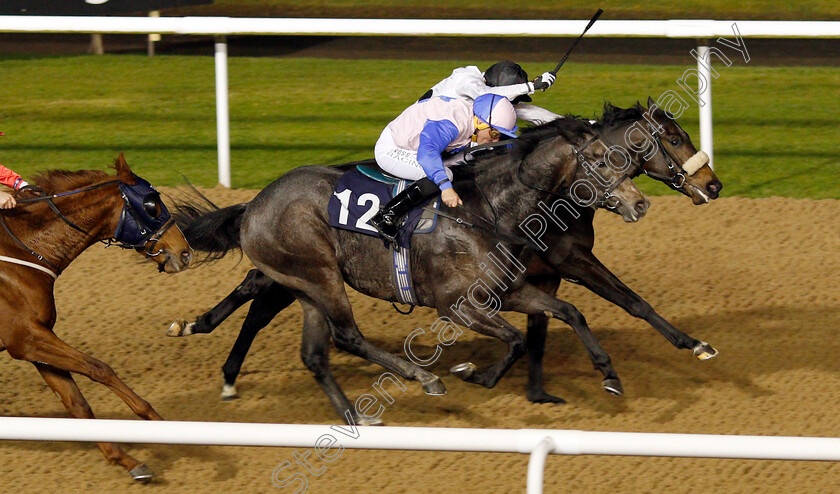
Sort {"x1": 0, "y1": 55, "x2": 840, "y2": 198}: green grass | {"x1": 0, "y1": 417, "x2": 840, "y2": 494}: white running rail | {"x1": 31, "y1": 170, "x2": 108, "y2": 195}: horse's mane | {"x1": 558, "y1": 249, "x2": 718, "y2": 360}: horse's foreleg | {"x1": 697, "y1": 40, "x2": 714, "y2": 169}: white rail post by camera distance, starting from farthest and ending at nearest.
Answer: {"x1": 0, "y1": 55, "x2": 840, "y2": 198}: green grass < {"x1": 697, "y1": 40, "x2": 714, "y2": 169}: white rail post < {"x1": 558, "y1": 249, "x2": 718, "y2": 360}: horse's foreleg < {"x1": 31, "y1": 170, "x2": 108, "y2": 195}: horse's mane < {"x1": 0, "y1": 417, "x2": 840, "y2": 494}: white running rail

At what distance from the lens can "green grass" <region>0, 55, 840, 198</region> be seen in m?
7.51

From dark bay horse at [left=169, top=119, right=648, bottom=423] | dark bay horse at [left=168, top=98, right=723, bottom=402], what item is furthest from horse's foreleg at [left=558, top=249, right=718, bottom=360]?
dark bay horse at [left=169, top=119, right=648, bottom=423]

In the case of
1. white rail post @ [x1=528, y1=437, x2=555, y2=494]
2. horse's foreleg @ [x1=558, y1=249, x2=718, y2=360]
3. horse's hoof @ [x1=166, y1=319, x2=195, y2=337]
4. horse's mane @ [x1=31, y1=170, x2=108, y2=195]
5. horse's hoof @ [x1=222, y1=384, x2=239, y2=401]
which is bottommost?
horse's hoof @ [x1=222, y1=384, x2=239, y2=401]

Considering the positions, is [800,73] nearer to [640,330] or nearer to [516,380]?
[640,330]

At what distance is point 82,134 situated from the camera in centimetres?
851

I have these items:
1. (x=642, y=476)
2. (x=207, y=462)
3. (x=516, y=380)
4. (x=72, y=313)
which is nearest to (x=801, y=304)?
(x=516, y=380)

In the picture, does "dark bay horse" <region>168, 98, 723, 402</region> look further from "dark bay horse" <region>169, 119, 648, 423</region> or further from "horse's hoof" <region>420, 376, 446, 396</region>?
"horse's hoof" <region>420, 376, 446, 396</region>

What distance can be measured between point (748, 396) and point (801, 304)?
3.84ft

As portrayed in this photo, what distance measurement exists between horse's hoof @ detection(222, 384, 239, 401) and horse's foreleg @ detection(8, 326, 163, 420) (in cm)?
78

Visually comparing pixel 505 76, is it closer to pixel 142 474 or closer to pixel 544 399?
pixel 544 399

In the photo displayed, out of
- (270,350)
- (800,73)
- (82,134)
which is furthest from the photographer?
(800,73)

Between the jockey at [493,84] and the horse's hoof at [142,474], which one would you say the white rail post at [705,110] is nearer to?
the jockey at [493,84]

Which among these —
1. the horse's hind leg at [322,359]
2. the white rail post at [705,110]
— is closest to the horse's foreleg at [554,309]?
the horse's hind leg at [322,359]

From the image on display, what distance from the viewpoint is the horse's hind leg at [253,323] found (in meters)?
4.68
